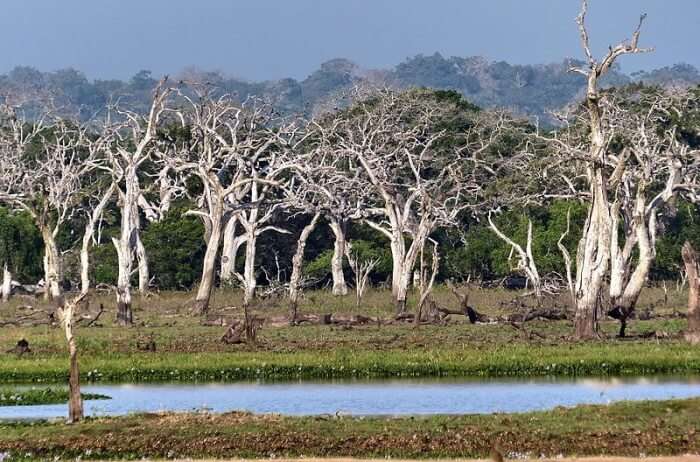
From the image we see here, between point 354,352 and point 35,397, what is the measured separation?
8.75 meters

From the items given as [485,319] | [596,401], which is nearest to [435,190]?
[485,319]

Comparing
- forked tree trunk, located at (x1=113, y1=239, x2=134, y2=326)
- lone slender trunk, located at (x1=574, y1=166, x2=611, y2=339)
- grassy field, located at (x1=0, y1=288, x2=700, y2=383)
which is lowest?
grassy field, located at (x1=0, y1=288, x2=700, y2=383)

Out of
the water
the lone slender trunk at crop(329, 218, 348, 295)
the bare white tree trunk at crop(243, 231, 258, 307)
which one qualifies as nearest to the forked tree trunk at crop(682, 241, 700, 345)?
the water

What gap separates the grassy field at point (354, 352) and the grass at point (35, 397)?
3.25m

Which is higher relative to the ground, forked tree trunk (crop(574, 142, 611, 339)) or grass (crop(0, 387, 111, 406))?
forked tree trunk (crop(574, 142, 611, 339))

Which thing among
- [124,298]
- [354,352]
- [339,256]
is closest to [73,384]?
[354,352]

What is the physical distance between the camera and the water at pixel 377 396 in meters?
24.1

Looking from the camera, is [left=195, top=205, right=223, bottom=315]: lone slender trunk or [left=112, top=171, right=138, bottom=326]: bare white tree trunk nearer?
[left=112, top=171, right=138, bottom=326]: bare white tree trunk

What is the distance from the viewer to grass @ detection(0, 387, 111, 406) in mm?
25719

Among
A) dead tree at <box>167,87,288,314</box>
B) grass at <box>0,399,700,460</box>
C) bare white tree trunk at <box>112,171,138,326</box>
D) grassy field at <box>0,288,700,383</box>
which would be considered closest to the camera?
grass at <box>0,399,700,460</box>

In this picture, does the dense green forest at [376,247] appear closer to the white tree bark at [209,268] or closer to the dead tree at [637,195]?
the dead tree at [637,195]

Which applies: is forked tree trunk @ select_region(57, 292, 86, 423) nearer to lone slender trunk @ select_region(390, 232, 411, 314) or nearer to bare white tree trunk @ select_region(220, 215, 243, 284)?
lone slender trunk @ select_region(390, 232, 411, 314)

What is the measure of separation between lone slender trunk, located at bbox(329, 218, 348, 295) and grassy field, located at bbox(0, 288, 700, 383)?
19.1 metres

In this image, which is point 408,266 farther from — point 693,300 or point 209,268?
point 693,300
